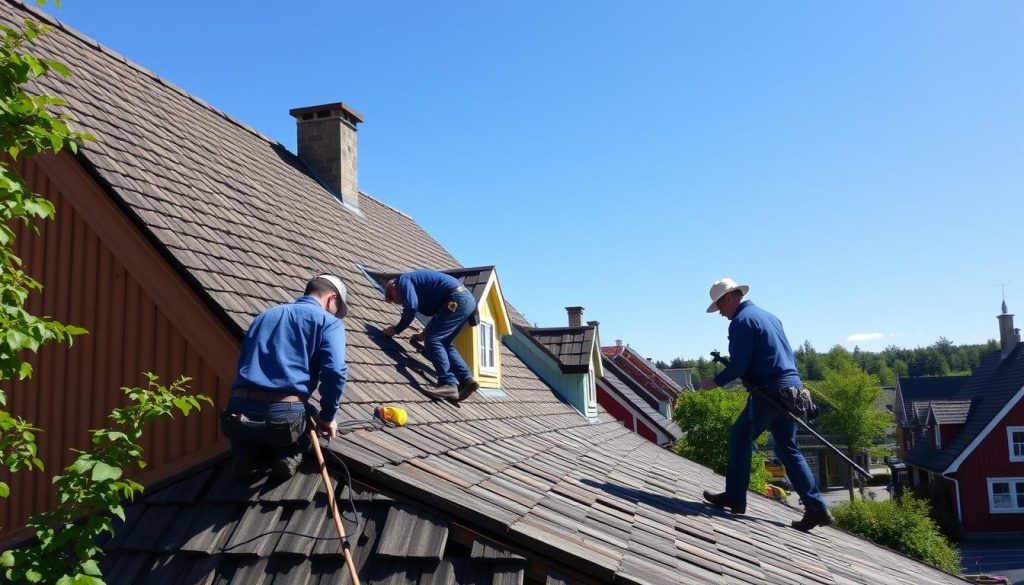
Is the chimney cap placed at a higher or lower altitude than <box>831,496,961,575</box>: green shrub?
higher

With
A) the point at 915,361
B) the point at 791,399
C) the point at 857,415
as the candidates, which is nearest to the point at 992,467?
the point at 857,415

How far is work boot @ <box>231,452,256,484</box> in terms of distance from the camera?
4637 mm

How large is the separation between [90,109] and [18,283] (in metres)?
3.95

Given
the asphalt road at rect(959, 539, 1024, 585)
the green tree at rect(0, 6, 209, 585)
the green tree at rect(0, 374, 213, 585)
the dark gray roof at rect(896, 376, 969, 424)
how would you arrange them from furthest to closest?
the dark gray roof at rect(896, 376, 969, 424)
the asphalt road at rect(959, 539, 1024, 585)
the green tree at rect(0, 374, 213, 585)
the green tree at rect(0, 6, 209, 585)

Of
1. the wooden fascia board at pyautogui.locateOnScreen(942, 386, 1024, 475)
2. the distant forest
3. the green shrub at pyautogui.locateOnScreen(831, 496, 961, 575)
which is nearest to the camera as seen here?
the green shrub at pyautogui.locateOnScreen(831, 496, 961, 575)

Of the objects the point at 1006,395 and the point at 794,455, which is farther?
the point at 1006,395

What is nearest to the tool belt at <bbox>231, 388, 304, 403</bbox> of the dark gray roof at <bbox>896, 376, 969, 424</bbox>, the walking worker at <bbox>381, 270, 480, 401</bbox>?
the walking worker at <bbox>381, 270, 480, 401</bbox>

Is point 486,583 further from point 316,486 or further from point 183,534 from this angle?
point 183,534

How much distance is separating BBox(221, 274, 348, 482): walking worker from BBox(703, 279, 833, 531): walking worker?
3.56m

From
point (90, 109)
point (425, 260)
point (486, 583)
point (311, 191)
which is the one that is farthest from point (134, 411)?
point (425, 260)

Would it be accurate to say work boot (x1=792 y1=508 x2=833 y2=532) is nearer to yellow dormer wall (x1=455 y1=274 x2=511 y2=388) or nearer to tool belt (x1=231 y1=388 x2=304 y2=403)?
yellow dormer wall (x1=455 y1=274 x2=511 y2=388)

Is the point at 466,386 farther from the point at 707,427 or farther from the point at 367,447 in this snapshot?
the point at 707,427

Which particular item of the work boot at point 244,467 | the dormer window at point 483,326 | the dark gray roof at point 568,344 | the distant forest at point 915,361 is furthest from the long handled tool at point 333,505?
the distant forest at point 915,361

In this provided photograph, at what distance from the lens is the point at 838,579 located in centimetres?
646
